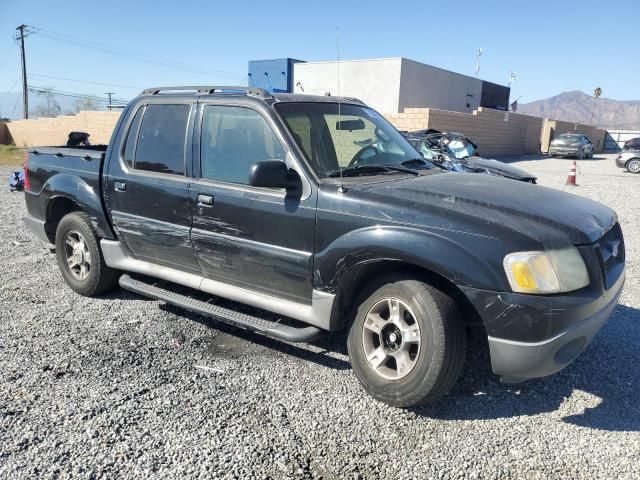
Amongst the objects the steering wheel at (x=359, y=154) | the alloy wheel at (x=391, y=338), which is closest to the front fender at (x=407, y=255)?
the alloy wheel at (x=391, y=338)

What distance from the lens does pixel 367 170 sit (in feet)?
12.7

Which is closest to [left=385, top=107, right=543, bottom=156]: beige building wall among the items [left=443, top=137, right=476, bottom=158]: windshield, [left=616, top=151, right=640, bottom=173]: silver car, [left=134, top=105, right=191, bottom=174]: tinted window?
[left=443, top=137, right=476, bottom=158]: windshield

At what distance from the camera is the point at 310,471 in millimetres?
2752

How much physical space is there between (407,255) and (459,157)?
33.8ft

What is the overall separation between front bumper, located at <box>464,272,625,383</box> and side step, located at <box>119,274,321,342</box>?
1.19 metres

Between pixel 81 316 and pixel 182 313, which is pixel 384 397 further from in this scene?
pixel 81 316

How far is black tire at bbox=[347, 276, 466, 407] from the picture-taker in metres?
3.07

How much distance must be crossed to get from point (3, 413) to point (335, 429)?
79.6 inches

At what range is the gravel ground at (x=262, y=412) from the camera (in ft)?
9.18

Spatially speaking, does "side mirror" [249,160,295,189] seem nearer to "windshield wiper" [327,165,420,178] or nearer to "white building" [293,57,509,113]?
"windshield wiper" [327,165,420,178]

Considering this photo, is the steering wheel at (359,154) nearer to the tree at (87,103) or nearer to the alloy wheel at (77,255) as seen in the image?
the alloy wheel at (77,255)

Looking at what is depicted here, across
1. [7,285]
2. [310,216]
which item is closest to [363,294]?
[310,216]

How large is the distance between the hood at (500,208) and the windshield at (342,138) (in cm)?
42

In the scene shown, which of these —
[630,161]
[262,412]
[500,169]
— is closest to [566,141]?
[630,161]
